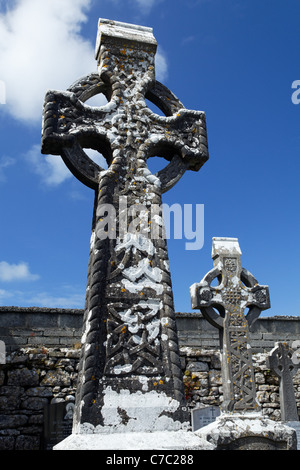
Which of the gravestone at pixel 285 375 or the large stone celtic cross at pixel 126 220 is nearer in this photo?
the large stone celtic cross at pixel 126 220

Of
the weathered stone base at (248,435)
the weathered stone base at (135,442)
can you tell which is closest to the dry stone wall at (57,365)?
the weathered stone base at (248,435)

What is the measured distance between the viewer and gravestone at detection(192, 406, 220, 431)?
23.5ft

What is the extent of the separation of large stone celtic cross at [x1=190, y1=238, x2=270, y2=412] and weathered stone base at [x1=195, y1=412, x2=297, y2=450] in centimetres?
70

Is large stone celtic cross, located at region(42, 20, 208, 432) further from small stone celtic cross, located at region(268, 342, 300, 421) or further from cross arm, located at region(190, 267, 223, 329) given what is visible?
small stone celtic cross, located at region(268, 342, 300, 421)

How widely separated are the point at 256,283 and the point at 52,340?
412 centimetres

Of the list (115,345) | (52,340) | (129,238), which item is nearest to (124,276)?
(129,238)

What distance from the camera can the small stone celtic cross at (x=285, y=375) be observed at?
8.05 meters

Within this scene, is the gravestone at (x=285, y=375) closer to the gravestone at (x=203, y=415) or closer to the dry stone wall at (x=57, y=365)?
the dry stone wall at (x=57, y=365)

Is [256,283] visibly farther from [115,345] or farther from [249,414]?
[115,345]

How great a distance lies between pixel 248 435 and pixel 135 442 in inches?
129

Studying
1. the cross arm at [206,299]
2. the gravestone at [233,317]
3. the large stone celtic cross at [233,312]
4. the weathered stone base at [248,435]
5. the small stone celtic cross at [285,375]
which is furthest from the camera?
the small stone celtic cross at [285,375]

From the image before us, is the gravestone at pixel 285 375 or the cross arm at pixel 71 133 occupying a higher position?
the cross arm at pixel 71 133

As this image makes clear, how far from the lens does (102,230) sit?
3180 mm

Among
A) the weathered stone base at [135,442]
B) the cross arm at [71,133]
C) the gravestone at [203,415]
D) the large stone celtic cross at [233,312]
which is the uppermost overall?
the cross arm at [71,133]
